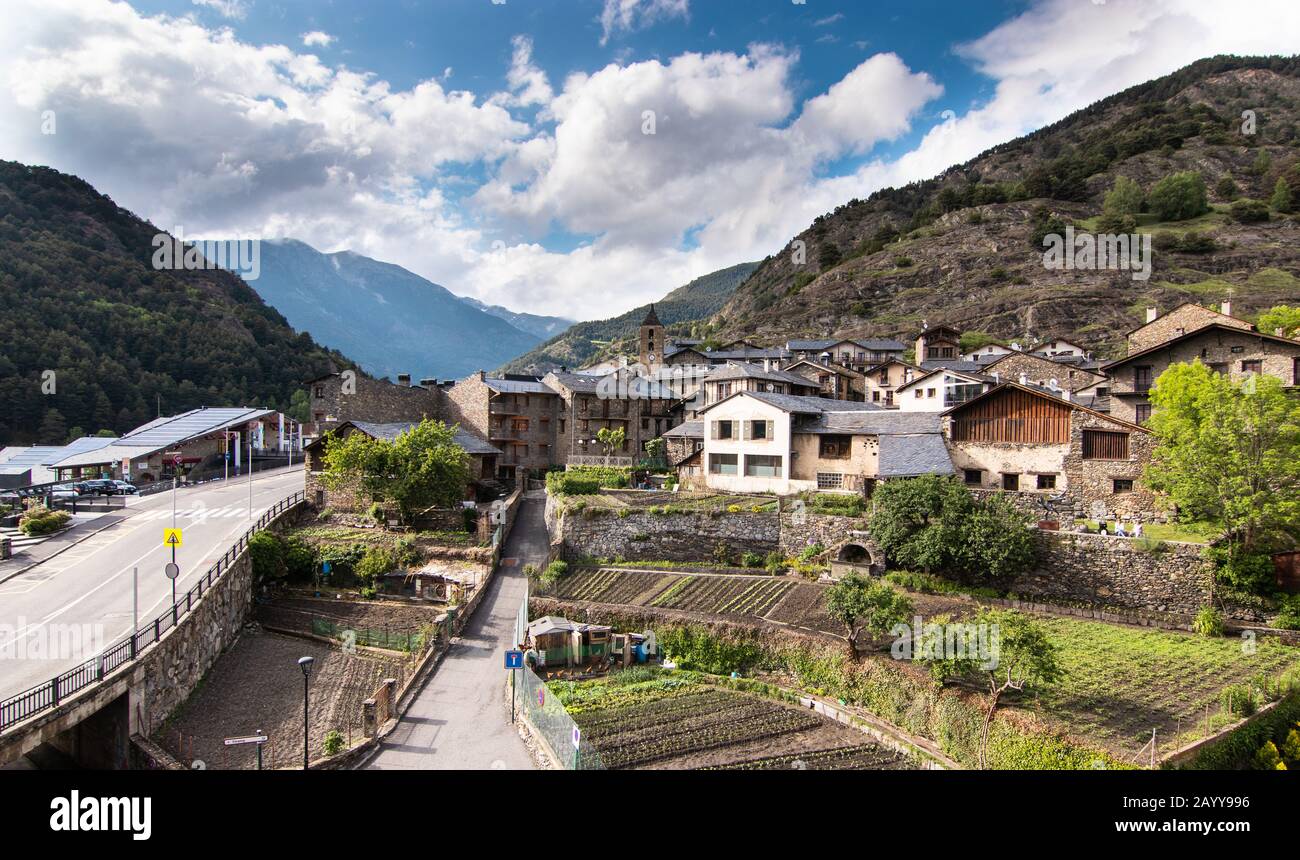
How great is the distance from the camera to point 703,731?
20.1m

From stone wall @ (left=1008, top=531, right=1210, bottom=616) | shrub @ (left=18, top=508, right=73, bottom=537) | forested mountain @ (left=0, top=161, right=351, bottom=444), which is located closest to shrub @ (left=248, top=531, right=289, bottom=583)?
shrub @ (left=18, top=508, right=73, bottom=537)

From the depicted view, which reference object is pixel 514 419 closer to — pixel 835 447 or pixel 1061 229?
pixel 835 447

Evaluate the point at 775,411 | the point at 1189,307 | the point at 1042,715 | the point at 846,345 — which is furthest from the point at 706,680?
the point at 846,345

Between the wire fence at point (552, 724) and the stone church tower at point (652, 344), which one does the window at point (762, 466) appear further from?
the stone church tower at point (652, 344)

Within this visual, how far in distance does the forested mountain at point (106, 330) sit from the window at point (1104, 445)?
7789 centimetres

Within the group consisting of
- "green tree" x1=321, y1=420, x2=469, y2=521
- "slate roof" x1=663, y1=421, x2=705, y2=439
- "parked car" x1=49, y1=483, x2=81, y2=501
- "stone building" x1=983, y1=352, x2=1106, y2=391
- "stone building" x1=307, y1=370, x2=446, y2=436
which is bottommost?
"parked car" x1=49, y1=483, x2=81, y2=501

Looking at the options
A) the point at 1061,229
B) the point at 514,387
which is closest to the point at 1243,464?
the point at 514,387

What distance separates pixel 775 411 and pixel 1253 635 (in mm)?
20744

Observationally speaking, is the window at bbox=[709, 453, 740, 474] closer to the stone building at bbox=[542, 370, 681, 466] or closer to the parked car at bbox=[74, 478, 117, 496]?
the stone building at bbox=[542, 370, 681, 466]

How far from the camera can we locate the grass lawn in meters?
17.2

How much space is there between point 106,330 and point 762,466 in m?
79.7

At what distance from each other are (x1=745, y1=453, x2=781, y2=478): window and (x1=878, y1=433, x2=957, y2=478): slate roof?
18.2 ft

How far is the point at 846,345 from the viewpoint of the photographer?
230 ft
